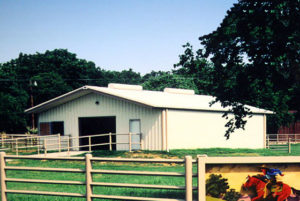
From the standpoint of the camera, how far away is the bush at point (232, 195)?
713 centimetres

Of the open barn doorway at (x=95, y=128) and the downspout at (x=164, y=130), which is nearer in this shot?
the downspout at (x=164, y=130)

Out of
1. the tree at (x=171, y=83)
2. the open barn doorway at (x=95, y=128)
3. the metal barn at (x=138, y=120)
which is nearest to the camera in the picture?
the metal barn at (x=138, y=120)

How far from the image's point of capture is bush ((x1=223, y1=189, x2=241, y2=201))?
7.13m

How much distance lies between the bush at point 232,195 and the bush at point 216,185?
84 millimetres

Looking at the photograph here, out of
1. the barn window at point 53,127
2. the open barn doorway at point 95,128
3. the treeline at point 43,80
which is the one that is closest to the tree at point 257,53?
the open barn doorway at point 95,128

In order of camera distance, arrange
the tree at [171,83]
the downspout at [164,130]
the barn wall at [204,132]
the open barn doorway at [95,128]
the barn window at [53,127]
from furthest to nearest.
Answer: the tree at [171,83]
the barn window at [53,127]
the open barn doorway at [95,128]
the barn wall at [204,132]
the downspout at [164,130]

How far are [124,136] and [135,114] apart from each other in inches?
68.8

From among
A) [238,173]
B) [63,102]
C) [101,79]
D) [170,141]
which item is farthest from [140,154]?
[101,79]

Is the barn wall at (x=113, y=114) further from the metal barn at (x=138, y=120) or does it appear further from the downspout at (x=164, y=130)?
the downspout at (x=164, y=130)

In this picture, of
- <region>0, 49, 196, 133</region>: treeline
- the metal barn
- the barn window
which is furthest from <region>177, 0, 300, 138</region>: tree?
<region>0, 49, 196, 133</region>: treeline

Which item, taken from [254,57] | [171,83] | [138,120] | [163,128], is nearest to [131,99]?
[138,120]

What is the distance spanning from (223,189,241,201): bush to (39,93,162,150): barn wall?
58.3 feet

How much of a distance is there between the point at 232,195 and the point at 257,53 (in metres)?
4.50

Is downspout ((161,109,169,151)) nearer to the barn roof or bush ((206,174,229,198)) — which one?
the barn roof
